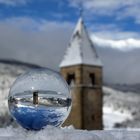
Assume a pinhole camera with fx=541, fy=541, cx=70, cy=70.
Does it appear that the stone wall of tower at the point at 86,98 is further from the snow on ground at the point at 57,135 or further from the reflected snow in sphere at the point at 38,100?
the snow on ground at the point at 57,135

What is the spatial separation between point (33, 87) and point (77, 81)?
28768mm

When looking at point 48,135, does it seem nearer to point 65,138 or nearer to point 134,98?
point 65,138

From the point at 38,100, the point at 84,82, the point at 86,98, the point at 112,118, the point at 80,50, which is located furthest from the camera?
the point at 112,118

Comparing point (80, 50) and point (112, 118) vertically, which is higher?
point (80, 50)

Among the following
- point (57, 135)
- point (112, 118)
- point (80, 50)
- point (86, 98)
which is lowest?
point (57, 135)

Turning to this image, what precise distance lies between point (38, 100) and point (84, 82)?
→ 28682 millimetres

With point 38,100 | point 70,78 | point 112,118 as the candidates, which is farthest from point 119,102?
point 38,100

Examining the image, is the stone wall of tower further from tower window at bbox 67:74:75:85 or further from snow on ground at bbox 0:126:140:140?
snow on ground at bbox 0:126:140:140

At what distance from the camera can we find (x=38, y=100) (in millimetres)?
3719

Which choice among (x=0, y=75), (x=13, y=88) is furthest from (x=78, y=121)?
(x=0, y=75)

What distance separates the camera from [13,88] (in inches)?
151

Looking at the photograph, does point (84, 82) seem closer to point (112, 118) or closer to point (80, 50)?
point (80, 50)

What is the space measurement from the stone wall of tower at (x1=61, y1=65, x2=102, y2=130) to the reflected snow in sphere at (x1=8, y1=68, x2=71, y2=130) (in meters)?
28.0

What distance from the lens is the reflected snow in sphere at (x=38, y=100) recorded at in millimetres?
3697
